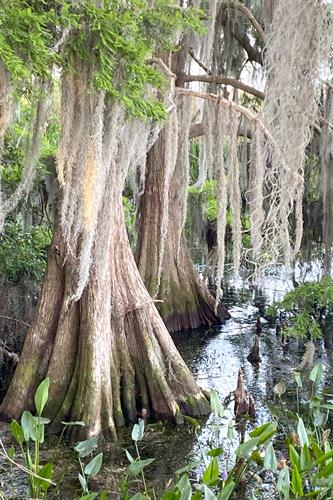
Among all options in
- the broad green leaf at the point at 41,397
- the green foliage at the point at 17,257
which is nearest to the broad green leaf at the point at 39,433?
the broad green leaf at the point at 41,397

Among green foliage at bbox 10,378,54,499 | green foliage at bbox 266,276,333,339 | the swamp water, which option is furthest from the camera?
green foliage at bbox 266,276,333,339

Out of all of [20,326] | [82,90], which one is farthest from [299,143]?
[20,326]

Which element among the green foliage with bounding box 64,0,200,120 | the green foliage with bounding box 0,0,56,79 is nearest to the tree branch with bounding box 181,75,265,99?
the green foliage with bounding box 64,0,200,120

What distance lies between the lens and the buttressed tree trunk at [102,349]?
4617mm

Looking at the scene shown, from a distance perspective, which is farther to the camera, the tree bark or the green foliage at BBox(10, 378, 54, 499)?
the tree bark

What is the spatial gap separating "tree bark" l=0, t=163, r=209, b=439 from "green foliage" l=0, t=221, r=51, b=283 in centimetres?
168

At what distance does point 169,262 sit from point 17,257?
284 cm

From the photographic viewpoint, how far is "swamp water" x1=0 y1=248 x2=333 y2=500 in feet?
12.6

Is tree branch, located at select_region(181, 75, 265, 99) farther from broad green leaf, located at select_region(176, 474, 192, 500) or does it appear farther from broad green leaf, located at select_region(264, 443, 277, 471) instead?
broad green leaf, located at select_region(176, 474, 192, 500)

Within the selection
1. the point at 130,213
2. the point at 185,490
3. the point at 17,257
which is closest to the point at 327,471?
the point at 185,490

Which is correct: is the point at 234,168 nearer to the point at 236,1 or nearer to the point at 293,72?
the point at 293,72

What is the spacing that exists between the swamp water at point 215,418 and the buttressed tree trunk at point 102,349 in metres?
0.26

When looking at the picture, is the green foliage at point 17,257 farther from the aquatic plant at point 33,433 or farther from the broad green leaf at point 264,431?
the broad green leaf at point 264,431

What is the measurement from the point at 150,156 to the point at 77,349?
3971 millimetres
